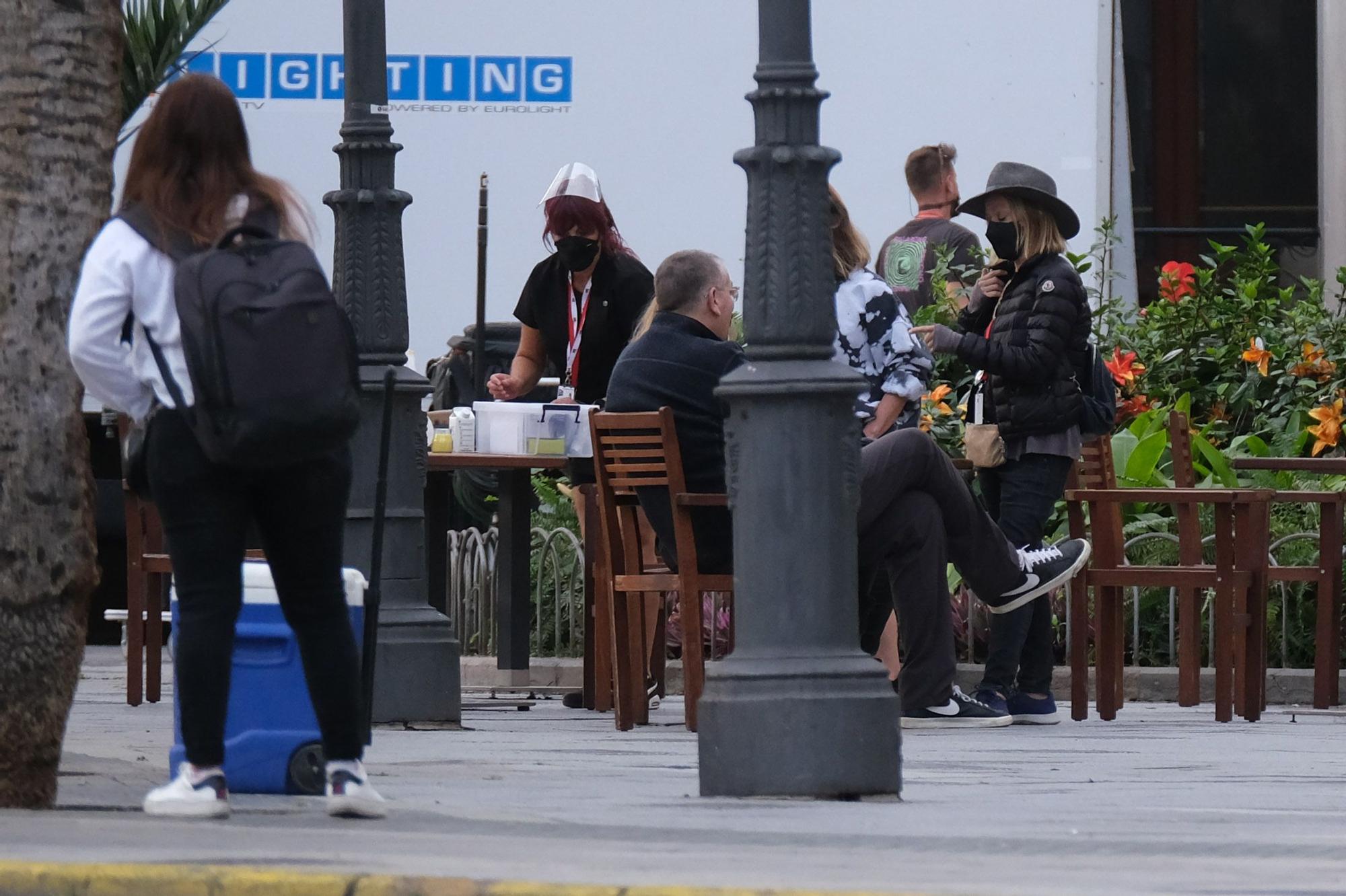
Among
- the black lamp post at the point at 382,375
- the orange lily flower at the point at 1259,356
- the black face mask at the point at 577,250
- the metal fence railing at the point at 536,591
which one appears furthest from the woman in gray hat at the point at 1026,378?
the orange lily flower at the point at 1259,356

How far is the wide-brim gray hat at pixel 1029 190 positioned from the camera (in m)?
8.84

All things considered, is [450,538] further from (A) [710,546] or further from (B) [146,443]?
(B) [146,443]

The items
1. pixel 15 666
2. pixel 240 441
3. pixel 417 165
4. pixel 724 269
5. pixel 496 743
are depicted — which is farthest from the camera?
pixel 417 165

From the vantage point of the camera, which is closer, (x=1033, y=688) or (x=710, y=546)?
(x=710, y=546)

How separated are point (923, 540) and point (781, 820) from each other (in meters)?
2.77

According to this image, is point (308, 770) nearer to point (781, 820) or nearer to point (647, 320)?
point (781, 820)

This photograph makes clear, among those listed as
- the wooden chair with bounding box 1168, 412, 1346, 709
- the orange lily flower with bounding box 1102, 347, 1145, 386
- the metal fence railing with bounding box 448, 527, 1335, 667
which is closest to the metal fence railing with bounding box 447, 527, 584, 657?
the metal fence railing with bounding box 448, 527, 1335, 667

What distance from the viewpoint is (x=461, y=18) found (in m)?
13.3

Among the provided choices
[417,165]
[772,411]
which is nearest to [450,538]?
[417,165]

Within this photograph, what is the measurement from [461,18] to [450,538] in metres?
3.13

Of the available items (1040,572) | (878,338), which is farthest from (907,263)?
(1040,572)

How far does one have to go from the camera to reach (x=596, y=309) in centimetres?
978

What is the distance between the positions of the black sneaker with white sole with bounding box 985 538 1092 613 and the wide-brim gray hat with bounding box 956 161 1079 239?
1.17 metres

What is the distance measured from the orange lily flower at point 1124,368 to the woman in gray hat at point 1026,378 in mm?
A: 2266
